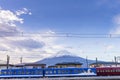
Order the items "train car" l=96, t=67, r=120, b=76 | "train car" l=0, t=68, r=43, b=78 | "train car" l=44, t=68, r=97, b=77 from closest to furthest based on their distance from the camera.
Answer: "train car" l=44, t=68, r=97, b=77
"train car" l=0, t=68, r=43, b=78
"train car" l=96, t=67, r=120, b=76

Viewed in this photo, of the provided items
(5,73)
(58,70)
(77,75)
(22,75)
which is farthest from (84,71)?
(5,73)

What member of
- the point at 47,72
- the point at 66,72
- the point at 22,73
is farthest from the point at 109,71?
the point at 22,73

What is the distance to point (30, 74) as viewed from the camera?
6519 centimetres

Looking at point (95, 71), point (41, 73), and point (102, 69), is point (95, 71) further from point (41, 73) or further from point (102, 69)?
point (41, 73)

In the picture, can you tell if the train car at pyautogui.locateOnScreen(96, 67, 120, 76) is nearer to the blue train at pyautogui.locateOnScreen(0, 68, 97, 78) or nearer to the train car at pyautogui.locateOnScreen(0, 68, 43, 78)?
the blue train at pyautogui.locateOnScreen(0, 68, 97, 78)

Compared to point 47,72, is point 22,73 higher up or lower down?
lower down

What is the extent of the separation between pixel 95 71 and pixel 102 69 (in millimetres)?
2020

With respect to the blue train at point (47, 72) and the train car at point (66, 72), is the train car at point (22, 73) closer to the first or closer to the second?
the blue train at point (47, 72)

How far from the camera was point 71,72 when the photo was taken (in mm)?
65000

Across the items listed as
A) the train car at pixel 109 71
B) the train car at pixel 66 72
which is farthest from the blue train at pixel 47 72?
the train car at pixel 109 71

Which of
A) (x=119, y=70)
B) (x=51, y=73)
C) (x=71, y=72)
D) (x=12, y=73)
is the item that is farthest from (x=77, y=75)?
(x=12, y=73)

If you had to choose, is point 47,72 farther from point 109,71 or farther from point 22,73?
point 109,71

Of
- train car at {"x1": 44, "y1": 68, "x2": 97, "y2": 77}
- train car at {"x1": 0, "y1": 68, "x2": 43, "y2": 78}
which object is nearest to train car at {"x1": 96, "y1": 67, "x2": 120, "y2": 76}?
train car at {"x1": 44, "y1": 68, "x2": 97, "y2": 77}

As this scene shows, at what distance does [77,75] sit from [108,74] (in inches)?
343
